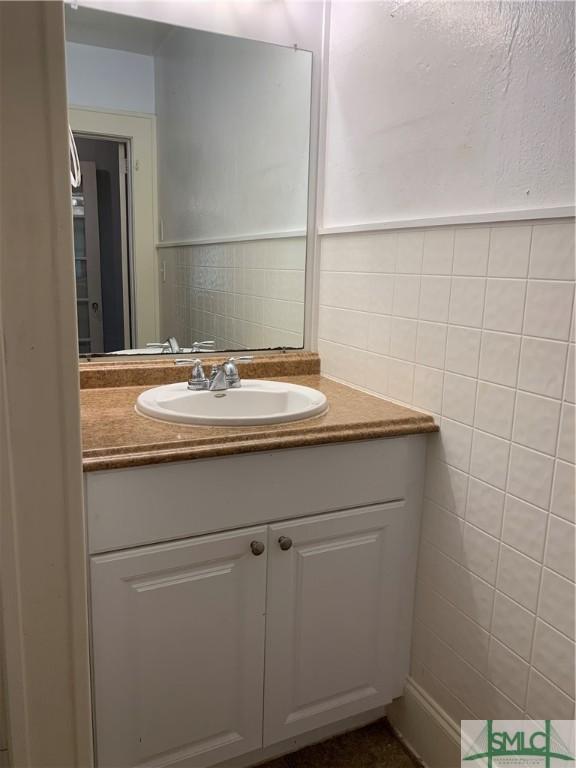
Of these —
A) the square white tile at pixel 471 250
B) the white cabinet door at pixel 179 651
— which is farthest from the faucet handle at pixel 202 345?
the square white tile at pixel 471 250

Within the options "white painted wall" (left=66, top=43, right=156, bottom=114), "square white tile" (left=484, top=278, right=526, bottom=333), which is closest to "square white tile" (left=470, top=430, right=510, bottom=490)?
"square white tile" (left=484, top=278, right=526, bottom=333)

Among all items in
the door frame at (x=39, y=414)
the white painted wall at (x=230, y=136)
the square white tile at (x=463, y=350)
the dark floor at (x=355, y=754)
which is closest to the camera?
the door frame at (x=39, y=414)

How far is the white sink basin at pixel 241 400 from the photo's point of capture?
4.43 feet

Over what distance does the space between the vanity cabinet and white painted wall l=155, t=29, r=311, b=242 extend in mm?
818

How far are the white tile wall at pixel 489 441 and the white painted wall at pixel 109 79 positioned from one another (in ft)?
2.35

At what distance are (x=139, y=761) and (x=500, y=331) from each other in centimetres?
116

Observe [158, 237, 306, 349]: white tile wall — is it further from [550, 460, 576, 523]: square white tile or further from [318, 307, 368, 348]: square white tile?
[550, 460, 576, 523]: square white tile

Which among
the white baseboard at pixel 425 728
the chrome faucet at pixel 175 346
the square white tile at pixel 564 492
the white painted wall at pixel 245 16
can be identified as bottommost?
the white baseboard at pixel 425 728

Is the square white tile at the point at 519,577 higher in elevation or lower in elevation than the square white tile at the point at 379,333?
lower

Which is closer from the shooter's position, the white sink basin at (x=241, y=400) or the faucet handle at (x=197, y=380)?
the white sink basin at (x=241, y=400)

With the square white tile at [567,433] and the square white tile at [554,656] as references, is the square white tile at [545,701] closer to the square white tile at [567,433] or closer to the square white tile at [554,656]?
the square white tile at [554,656]

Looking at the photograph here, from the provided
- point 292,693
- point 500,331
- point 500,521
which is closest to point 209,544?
point 292,693

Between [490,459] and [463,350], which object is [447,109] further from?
[490,459]

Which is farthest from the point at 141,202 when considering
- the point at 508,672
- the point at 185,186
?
the point at 508,672
